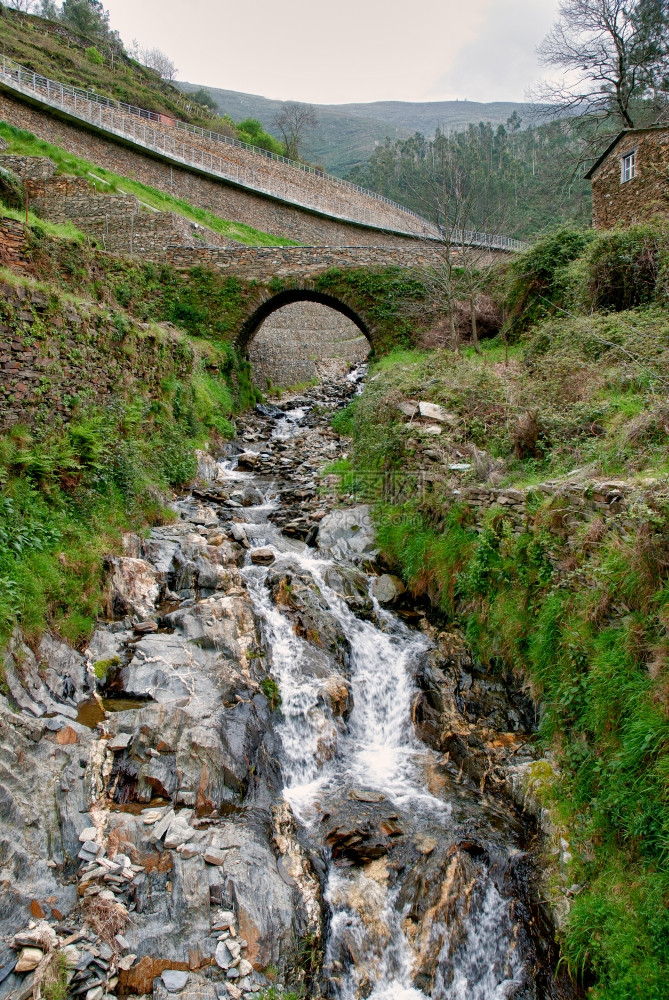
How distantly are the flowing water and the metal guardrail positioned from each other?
44.8ft

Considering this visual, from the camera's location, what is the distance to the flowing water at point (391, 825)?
4578mm

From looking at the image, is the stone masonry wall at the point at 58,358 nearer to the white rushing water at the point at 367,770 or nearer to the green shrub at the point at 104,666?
the green shrub at the point at 104,666

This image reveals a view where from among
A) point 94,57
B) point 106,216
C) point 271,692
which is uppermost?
point 94,57

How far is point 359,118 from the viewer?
513ft

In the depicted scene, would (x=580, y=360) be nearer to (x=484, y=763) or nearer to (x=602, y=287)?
(x=602, y=287)

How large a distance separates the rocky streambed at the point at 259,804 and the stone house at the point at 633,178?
36.2 ft

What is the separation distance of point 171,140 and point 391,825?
100ft

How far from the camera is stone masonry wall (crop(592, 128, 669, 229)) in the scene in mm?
12672

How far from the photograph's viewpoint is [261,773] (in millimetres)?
5762

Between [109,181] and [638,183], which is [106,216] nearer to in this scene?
[109,181]

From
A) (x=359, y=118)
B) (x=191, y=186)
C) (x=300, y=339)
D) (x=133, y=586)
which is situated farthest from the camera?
(x=359, y=118)

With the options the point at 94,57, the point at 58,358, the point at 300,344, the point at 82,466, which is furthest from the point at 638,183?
the point at 94,57

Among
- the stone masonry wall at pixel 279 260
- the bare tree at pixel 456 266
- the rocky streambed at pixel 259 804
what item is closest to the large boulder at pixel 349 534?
the rocky streambed at pixel 259 804

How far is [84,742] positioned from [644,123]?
94.7 feet
